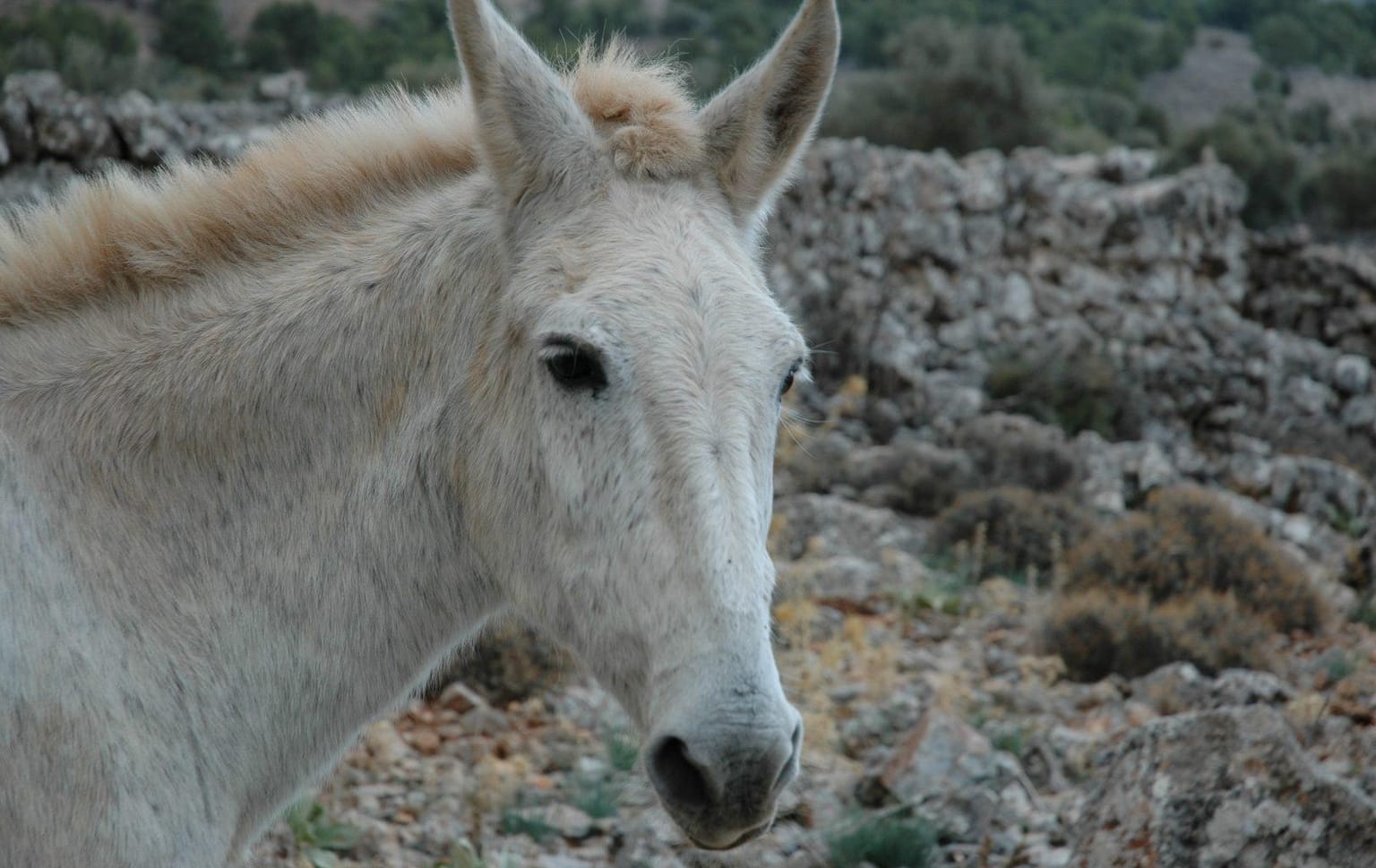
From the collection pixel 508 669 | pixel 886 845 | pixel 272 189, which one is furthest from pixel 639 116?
pixel 508 669

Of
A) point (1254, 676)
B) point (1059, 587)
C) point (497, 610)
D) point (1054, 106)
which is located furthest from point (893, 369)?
point (1054, 106)

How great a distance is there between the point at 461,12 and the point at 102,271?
44.6 inches

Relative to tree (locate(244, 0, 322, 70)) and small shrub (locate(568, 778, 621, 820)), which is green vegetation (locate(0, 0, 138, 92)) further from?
small shrub (locate(568, 778, 621, 820))

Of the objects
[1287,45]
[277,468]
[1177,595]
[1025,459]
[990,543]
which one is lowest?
[1287,45]

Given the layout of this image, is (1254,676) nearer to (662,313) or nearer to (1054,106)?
(662,313)

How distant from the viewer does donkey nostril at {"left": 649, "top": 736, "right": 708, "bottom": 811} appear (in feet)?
7.47

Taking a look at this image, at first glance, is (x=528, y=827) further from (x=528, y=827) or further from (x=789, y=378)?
(x=789, y=378)

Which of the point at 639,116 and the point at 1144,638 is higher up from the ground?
the point at 639,116

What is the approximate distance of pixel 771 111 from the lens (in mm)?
3109

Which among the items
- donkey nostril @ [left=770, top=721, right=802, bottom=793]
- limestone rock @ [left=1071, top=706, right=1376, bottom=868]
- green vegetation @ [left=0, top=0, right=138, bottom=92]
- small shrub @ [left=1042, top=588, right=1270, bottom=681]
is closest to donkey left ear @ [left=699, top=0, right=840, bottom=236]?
donkey nostril @ [left=770, top=721, right=802, bottom=793]

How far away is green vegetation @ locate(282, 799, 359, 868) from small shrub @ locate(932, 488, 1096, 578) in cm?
604

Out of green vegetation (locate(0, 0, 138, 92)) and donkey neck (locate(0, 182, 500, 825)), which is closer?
donkey neck (locate(0, 182, 500, 825))

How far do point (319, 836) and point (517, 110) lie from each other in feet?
10.3

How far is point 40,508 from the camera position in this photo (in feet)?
8.56
